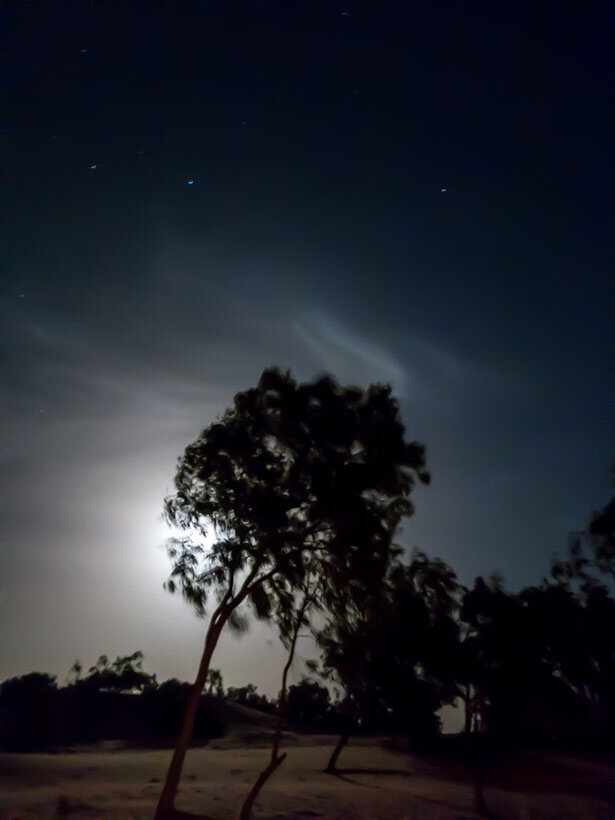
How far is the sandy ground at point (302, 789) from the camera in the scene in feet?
81.5

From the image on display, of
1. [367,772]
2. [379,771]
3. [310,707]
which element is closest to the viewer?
[367,772]

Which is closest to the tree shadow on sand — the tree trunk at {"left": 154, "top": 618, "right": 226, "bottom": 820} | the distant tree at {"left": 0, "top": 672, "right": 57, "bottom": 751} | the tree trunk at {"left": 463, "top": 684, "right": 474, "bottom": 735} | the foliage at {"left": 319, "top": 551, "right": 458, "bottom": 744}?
the foliage at {"left": 319, "top": 551, "right": 458, "bottom": 744}

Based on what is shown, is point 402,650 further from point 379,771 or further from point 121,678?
point 121,678

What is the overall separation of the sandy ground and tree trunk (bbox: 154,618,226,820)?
111 inches

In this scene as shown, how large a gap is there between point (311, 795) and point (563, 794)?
1841 centimetres

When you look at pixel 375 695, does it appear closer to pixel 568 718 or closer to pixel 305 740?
pixel 568 718

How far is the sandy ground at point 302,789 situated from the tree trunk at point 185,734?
2813 mm

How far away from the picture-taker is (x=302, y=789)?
32.2 meters

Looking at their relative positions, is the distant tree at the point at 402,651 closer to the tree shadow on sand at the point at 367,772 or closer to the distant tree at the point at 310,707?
the tree shadow on sand at the point at 367,772

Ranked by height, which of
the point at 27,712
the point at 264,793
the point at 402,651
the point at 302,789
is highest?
the point at 402,651

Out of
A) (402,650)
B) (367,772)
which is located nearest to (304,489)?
(402,650)

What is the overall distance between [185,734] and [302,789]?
50.7ft

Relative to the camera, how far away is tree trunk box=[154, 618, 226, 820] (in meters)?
20.0

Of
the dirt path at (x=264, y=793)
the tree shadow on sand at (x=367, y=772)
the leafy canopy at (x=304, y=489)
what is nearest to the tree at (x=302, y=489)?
the leafy canopy at (x=304, y=489)
